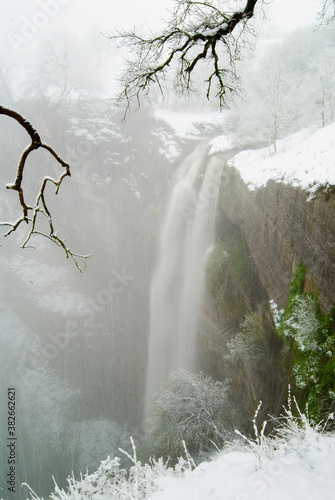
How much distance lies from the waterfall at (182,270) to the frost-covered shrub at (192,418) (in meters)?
4.06

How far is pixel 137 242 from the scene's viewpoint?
2045cm

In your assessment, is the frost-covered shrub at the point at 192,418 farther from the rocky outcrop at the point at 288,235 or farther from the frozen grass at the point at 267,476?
the frozen grass at the point at 267,476

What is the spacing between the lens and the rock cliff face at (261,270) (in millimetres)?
5488

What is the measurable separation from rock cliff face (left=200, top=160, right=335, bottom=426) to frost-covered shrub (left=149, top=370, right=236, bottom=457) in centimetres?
93

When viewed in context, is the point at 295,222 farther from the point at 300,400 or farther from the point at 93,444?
the point at 93,444

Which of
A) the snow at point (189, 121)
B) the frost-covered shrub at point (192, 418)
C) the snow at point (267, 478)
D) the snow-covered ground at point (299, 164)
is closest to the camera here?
the snow at point (267, 478)

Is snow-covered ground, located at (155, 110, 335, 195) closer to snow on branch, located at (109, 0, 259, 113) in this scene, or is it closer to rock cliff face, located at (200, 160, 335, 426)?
rock cliff face, located at (200, 160, 335, 426)

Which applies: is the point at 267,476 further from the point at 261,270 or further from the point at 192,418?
the point at 192,418

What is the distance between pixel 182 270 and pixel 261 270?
757 cm

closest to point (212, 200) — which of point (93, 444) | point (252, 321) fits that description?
point (252, 321)

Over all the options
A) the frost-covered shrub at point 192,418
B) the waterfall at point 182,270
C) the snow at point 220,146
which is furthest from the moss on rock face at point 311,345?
the snow at point 220,146

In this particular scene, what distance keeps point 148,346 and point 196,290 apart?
6.61m

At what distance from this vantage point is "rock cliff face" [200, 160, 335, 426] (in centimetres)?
549

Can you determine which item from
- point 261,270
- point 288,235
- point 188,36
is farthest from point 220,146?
point 188,36
